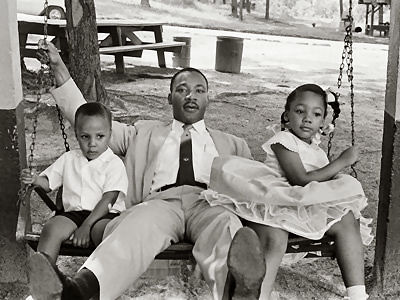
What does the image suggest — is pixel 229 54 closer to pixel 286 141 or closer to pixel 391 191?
pixel 391 191

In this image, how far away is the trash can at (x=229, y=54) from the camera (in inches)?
472

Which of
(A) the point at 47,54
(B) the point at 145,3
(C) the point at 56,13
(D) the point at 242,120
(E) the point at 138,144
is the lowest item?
(D) the point at 242,120

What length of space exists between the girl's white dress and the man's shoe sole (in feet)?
2.98

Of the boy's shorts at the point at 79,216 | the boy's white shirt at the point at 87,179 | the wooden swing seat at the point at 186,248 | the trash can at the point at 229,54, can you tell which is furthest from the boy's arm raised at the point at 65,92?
the trash can at the point at 229,54

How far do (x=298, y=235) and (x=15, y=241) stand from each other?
144cm

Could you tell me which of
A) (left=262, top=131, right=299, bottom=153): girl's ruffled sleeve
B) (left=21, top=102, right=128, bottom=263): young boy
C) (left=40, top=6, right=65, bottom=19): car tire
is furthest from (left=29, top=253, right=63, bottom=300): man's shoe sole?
(left=40, top=6, right=65, bottom=19): car tire

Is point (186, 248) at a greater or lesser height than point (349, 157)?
lesser

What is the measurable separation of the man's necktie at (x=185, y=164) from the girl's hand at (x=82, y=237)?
1.87 feet

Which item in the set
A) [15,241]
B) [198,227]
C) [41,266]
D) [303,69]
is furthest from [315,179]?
[303,69]

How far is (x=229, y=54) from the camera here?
12.0 m

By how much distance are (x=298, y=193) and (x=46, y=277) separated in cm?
117

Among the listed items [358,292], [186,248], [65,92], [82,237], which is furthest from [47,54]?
[358,292]

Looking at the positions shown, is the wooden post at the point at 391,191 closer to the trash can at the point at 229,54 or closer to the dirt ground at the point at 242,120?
the dirt ground at the point at 242,120

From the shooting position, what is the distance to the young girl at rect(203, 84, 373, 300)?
298cm
